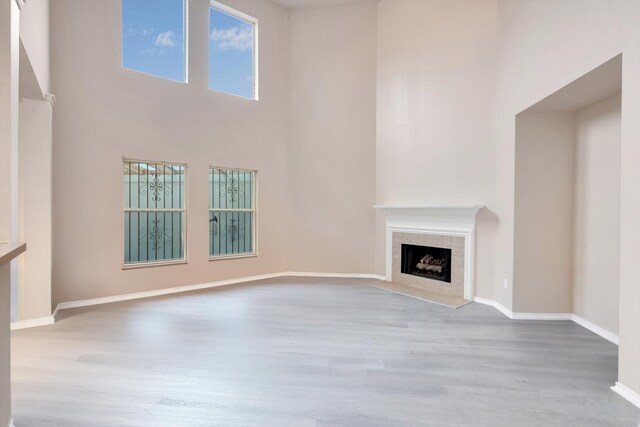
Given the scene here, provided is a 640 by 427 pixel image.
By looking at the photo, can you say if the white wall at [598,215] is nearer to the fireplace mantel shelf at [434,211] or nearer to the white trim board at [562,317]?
the white trim board at [562,317]

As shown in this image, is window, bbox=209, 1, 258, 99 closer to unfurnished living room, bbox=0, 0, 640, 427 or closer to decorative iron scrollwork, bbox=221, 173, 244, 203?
unfurnished living room, bbox=0, 0, 640, 427

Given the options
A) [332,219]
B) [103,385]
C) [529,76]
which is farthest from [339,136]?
[103,385]

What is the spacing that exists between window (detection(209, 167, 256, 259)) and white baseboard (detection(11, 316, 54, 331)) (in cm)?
239

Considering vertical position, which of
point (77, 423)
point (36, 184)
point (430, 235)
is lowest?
point (77, 423)

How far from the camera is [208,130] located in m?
5.91

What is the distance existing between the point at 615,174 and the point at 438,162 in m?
2.31

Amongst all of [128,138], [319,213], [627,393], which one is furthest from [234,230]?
[627,393]

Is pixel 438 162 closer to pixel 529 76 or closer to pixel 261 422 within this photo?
pixel 529 76

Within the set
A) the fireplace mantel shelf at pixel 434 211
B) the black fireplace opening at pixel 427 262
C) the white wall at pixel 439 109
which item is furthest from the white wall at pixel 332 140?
the black fireplace opening at pixel 427 262

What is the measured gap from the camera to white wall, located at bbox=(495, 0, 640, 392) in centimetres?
246

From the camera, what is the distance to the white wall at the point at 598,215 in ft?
11.8

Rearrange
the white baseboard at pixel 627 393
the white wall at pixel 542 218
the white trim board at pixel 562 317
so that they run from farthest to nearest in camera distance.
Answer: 1. the white wall at pixel 542 218
2. the white trim board at pixel 562 317
3. the white baseboard at pixel 627 393

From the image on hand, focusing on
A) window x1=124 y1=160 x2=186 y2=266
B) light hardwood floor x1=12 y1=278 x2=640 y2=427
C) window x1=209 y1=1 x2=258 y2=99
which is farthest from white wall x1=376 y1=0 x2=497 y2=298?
window x1=124 y1=160 x2=186 y2=266

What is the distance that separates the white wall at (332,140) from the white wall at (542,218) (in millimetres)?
2764
